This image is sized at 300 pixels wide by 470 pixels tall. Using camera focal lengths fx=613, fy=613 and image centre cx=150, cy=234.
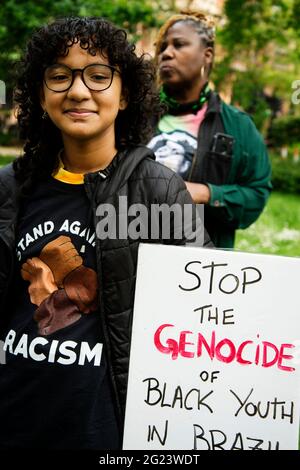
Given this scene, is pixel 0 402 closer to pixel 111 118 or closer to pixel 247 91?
pixel 111 118

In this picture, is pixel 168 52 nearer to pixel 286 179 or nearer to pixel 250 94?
pixel 286 179

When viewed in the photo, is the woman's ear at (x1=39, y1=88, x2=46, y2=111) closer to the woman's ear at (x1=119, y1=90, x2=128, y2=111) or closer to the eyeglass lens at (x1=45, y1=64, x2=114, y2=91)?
the eyeglass lens at (x1=45, y1=64, x2=114, y2=91)

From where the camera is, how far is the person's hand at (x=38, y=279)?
6.01 feet

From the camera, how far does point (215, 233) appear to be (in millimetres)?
2787

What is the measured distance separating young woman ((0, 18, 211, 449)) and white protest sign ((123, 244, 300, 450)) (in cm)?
8

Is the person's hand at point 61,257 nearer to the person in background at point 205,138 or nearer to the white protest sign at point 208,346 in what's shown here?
the white protest sign at point 208,346

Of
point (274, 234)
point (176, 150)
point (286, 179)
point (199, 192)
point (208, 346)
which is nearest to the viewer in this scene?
point (208, 346)

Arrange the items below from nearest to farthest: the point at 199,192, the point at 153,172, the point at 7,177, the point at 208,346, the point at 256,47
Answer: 1. the point at 208,346
2. the point at 153,172
3. the point at 7,177
4. the point at 199,192
5. the point at 256,47

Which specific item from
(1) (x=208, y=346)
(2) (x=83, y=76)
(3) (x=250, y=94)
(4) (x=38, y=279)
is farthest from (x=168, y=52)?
(3) (x=250, y=94)

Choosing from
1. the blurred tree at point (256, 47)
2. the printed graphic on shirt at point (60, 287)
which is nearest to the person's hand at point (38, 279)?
the printed graphic on shirt at point (60, 287)

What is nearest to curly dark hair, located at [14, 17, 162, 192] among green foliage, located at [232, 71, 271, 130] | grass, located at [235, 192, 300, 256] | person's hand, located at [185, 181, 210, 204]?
person's hand, located at [185, 181, 210, 204]

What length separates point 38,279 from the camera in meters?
1.85

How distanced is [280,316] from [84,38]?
3.29ft

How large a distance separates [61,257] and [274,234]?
7525mm
